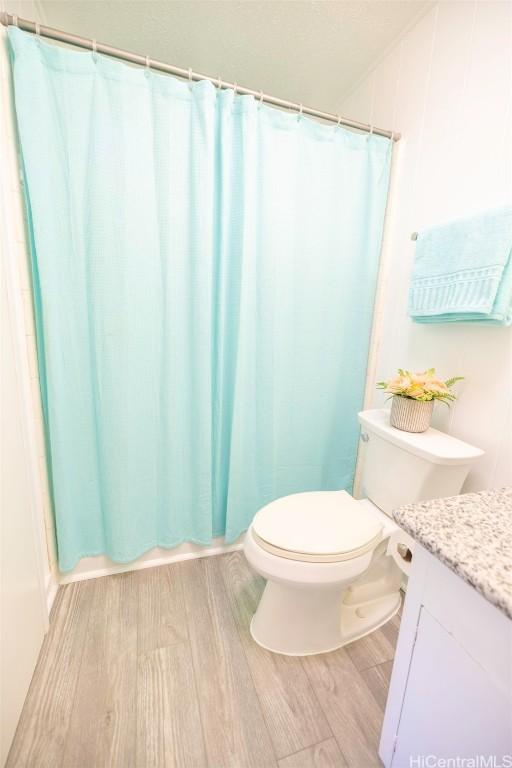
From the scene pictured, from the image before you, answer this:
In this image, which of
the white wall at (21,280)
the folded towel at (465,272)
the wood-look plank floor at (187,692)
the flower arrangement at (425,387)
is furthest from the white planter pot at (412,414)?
the white wall at (21,280)

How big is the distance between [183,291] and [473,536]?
3.65ft

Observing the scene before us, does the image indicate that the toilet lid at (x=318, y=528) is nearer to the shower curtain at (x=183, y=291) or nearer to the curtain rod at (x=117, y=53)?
the shower curtain at (x=183, y=291)

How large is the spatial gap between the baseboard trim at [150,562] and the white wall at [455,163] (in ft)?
3.68

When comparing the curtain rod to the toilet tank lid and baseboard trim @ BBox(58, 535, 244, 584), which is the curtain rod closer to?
the toilet tank lid

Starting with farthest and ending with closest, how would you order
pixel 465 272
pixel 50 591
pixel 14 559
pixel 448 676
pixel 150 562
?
pixel 150 562 < pixel 50 591 < pixel 465 272 < pixel 14 559 < pixel 448 676

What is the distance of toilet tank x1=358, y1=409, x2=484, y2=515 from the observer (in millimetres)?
999

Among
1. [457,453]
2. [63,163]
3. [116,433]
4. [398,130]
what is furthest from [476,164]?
[116,433]

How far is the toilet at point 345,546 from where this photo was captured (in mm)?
942

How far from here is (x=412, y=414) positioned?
3.60 feet

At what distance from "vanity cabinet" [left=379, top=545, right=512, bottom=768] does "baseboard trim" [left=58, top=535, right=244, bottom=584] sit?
2.97ft

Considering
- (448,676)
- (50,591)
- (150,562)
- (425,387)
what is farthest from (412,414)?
(50,591)

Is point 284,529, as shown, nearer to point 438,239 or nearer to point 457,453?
point 457,453

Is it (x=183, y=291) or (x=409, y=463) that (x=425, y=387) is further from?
(x=183, y=291)

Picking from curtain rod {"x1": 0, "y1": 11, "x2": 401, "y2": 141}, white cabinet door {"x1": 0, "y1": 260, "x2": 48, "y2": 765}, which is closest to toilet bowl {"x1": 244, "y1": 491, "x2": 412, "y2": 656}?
white cabinet door {"x1": 0, "y1": 260, "x2": 48, "y2": 765}
